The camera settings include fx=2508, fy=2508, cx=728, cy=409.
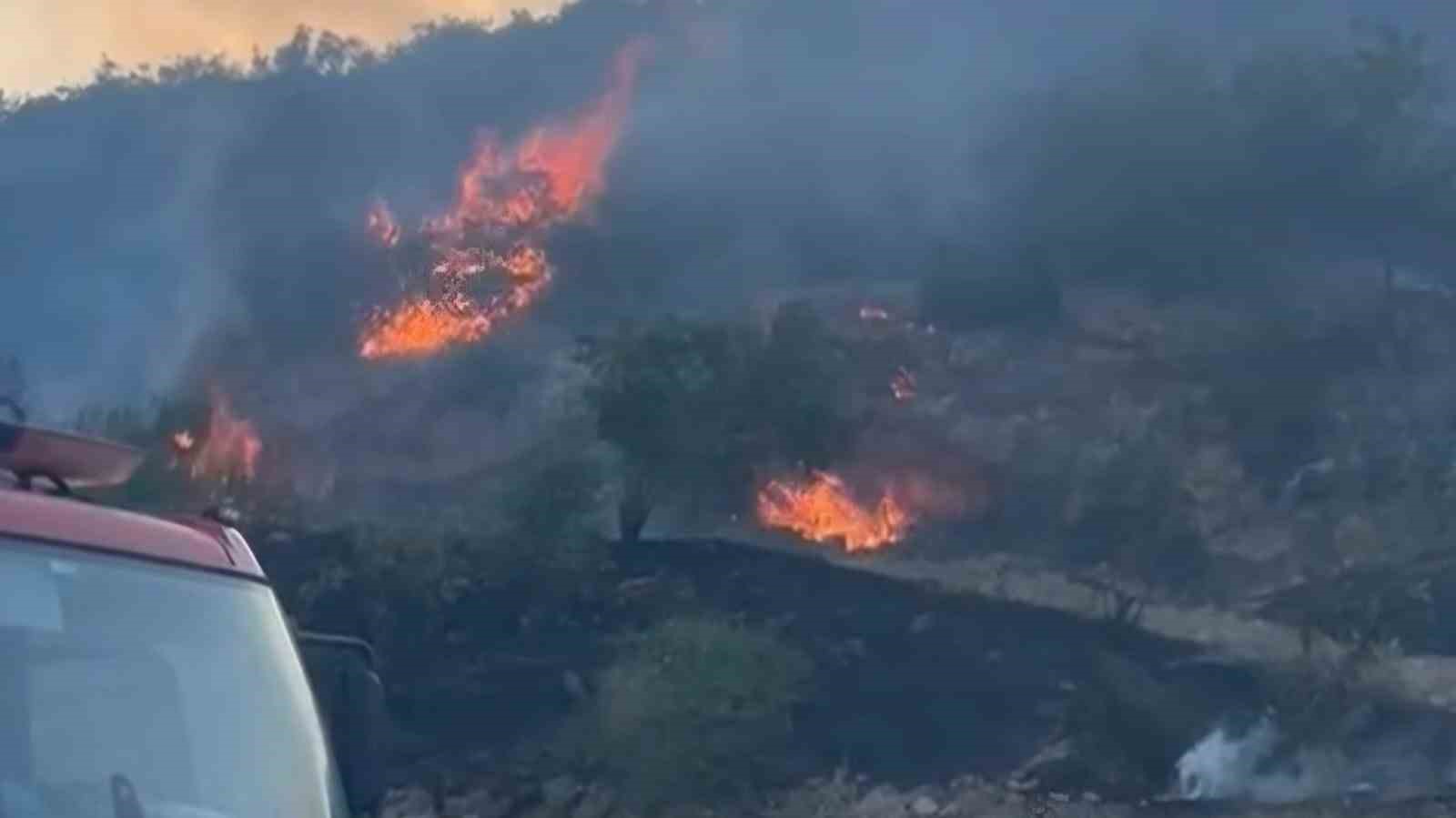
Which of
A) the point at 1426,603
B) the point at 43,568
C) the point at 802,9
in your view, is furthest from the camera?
the point at 802,9

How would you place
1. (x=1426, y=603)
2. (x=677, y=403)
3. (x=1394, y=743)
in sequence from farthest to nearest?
1. (x=677, y=403)
2. (x=1426, y=603)
3. (x=1394, y=743)

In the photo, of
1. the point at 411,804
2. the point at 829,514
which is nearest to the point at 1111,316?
the point at 829,514

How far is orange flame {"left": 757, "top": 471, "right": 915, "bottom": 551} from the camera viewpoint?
3000 centimetres

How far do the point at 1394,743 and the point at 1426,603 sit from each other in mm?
3247

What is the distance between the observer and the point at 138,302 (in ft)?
150

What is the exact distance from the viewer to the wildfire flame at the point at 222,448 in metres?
30.4

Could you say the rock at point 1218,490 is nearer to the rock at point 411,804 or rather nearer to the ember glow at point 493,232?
the rock at point 411,804

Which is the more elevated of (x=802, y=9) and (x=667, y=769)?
(x=802, y=9)

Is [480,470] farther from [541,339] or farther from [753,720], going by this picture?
[753,720]

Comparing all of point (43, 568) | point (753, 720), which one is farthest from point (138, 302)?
point (43, 568)

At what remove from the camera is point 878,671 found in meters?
25.5

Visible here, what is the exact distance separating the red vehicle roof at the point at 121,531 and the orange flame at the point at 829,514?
77.3 feet

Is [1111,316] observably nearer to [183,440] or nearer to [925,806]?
[183,440]

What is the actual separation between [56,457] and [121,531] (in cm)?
54
